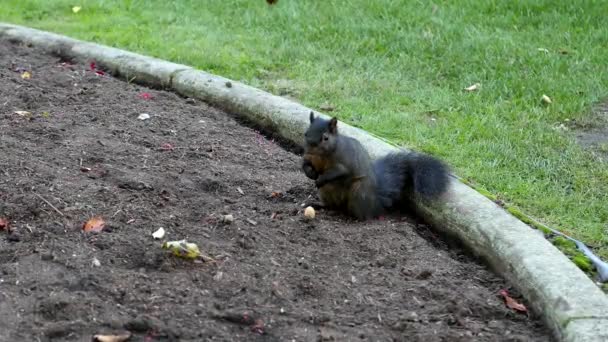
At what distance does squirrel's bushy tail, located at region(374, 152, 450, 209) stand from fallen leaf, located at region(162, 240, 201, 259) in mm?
1249

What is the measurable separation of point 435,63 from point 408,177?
9.60 ft

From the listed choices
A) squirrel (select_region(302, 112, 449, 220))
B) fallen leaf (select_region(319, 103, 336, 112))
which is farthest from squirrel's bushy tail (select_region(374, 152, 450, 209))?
fallen leaf (select_region(319, 103, 336, 112))

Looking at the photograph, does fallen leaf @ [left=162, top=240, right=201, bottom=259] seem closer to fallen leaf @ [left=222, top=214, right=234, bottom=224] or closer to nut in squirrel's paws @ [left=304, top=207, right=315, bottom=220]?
fallen leaf @ [left=222, top=214, right=234, bottom=224]

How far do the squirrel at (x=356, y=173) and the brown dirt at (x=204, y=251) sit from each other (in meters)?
0.11

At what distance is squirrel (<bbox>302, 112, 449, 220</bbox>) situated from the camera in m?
4.64

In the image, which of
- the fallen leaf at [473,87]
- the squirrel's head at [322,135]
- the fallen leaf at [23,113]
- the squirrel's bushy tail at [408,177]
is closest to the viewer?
the squirrel's bushy tail at [408,177]

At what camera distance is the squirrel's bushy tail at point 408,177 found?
4.54 metres

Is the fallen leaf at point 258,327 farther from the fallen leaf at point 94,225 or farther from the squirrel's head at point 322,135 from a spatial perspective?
the squirrel's head at point 322,135

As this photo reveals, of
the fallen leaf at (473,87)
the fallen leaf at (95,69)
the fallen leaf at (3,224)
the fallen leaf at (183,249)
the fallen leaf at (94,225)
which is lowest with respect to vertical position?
the fallen leaf at (95,69)

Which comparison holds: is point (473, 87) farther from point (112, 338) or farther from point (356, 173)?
point (112, 338)

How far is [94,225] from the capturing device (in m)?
4.08

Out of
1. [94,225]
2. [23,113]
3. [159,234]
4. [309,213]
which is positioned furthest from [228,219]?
[23,113]

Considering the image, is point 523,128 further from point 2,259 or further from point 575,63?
point 2,259

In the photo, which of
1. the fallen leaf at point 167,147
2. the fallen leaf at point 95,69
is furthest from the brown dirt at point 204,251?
the fallen leaf at point 95,69
